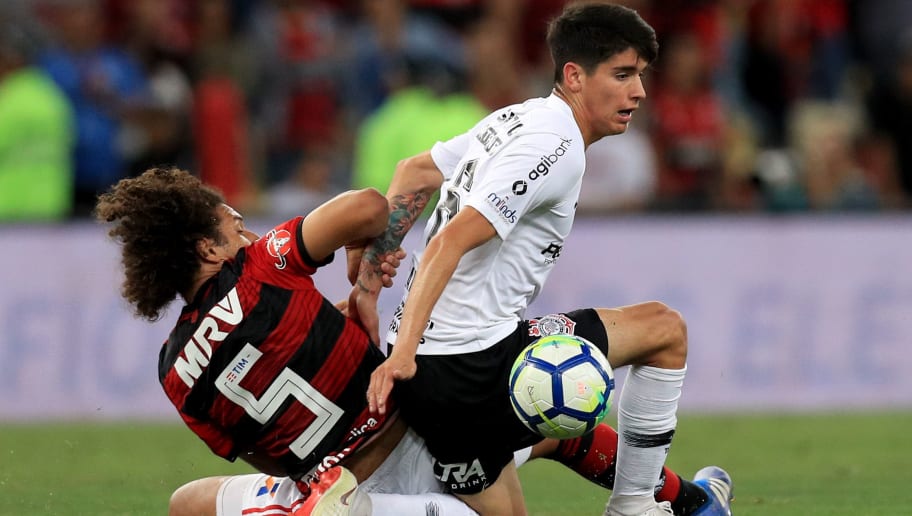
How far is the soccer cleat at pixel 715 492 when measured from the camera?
6781 millimetres

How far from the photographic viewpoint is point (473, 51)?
14156mm

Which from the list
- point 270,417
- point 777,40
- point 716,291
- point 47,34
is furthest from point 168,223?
point 777,40

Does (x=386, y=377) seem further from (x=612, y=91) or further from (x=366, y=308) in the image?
(x=612, y=91)

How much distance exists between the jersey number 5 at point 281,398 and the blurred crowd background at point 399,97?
695 centimetres

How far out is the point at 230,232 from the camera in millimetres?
6305

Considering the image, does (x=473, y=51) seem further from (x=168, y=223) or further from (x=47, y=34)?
(x=168, y=223)

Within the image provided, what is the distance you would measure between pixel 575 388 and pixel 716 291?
7190 mm

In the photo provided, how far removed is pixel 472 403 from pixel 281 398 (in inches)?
30.7

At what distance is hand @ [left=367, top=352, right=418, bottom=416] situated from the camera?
5.67m

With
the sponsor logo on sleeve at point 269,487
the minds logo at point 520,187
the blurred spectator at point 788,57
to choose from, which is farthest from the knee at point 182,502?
the blurred spectator at point 788,57

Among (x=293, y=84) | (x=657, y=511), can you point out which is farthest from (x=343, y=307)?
(x=293, y=84)

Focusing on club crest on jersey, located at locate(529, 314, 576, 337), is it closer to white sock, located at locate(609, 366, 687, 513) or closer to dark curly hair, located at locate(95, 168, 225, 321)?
white sock, located at locate(609, 366, 687, 513)

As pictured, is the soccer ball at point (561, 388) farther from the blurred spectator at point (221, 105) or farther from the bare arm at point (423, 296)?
the blurred spectator at point (221, 105)

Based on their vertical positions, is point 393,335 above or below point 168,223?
below
